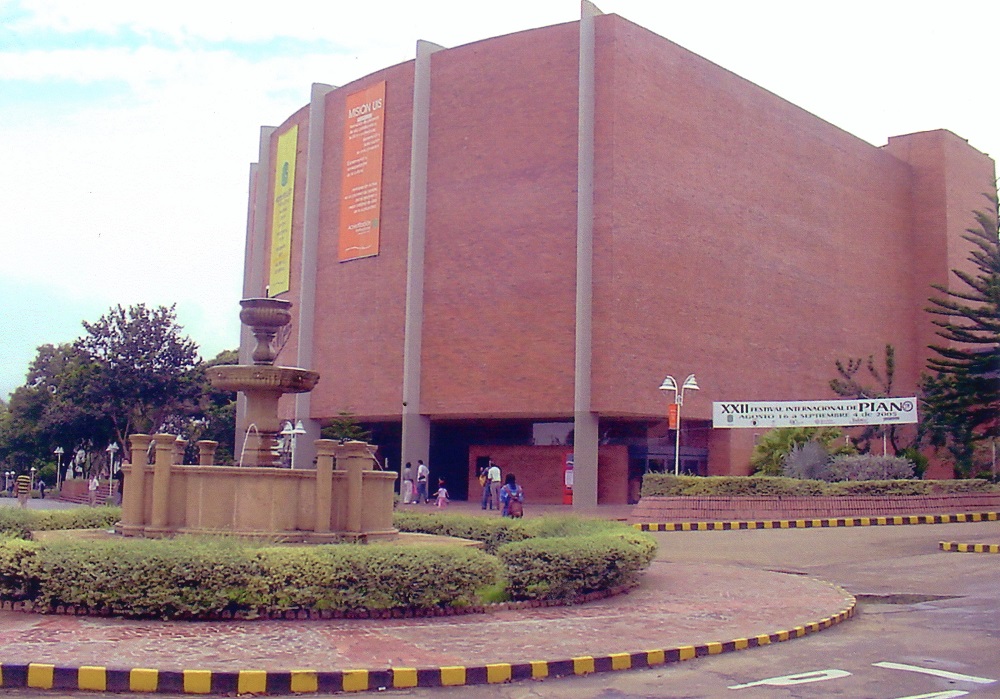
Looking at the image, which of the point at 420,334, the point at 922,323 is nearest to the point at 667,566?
the point at 420,334

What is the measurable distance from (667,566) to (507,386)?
1897 cm

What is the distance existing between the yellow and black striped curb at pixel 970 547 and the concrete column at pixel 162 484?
13.1 metres

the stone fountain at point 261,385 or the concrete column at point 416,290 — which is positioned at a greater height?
the concrete column at point 416,290

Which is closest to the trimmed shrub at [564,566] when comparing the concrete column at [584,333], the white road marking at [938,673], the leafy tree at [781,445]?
the white road marking at [938,673]

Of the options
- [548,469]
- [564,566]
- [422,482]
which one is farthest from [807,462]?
[564,566]

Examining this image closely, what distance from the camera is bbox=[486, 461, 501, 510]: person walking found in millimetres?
29734

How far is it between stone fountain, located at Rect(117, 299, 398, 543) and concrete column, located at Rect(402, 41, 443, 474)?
22.7 meters

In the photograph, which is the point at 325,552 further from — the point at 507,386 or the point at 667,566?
the point at 507,386

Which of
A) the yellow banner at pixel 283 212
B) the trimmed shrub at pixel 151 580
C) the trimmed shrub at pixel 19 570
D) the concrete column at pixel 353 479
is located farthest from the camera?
the yellow banner at pixel 283 212

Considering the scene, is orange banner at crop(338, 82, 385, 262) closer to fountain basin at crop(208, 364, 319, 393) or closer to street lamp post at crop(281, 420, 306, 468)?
street lamp post at crop(281, 420, 306, 468)

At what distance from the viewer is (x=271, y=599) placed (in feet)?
31.9

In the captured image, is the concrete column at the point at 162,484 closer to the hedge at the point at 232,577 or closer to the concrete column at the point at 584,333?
the hedge at the point at 232,577

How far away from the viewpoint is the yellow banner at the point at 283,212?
1702 inches

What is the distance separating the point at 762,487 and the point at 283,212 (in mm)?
26839
